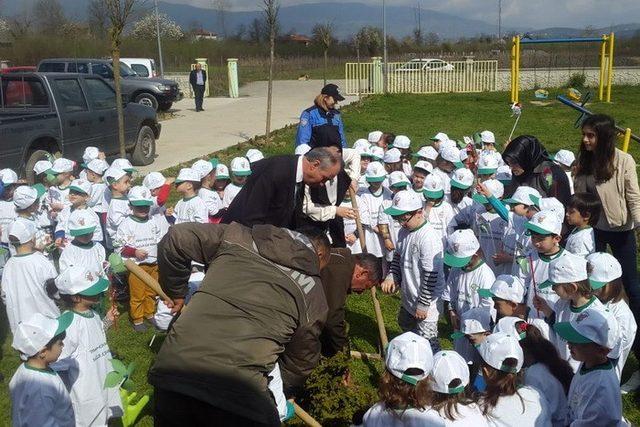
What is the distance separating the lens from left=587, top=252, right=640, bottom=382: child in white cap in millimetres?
4398

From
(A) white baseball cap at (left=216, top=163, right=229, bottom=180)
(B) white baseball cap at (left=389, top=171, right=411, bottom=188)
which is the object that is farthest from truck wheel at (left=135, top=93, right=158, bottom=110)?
(B) white baseball cap at (left=389, top=171, right=411, bottom=188)

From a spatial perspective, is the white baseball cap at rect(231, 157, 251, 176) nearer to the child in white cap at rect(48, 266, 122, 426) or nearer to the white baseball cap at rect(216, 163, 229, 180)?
the white baseball cap at rect(216, 163, 229, 180)

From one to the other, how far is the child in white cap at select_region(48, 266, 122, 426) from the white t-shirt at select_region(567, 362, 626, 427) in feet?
10.1

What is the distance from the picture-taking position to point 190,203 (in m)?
7.39

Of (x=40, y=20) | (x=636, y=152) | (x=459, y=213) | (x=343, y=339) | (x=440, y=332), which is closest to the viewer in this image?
(x=343, y=339)

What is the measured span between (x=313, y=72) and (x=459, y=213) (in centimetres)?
4271

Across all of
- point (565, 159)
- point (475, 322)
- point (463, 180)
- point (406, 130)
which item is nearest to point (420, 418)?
point (475, 322)

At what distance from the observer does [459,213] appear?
23.8 ft

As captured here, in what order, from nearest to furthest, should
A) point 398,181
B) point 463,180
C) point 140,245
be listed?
point 140,245
point 463,180
point 398,181

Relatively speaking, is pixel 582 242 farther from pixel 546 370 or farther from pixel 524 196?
pixel 546 370

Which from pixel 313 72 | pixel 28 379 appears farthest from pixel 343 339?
pixel 313 72

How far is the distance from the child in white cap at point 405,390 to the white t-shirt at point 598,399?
89 cm

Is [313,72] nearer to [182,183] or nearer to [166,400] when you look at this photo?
[182,183]

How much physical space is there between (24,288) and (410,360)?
11.9ft
